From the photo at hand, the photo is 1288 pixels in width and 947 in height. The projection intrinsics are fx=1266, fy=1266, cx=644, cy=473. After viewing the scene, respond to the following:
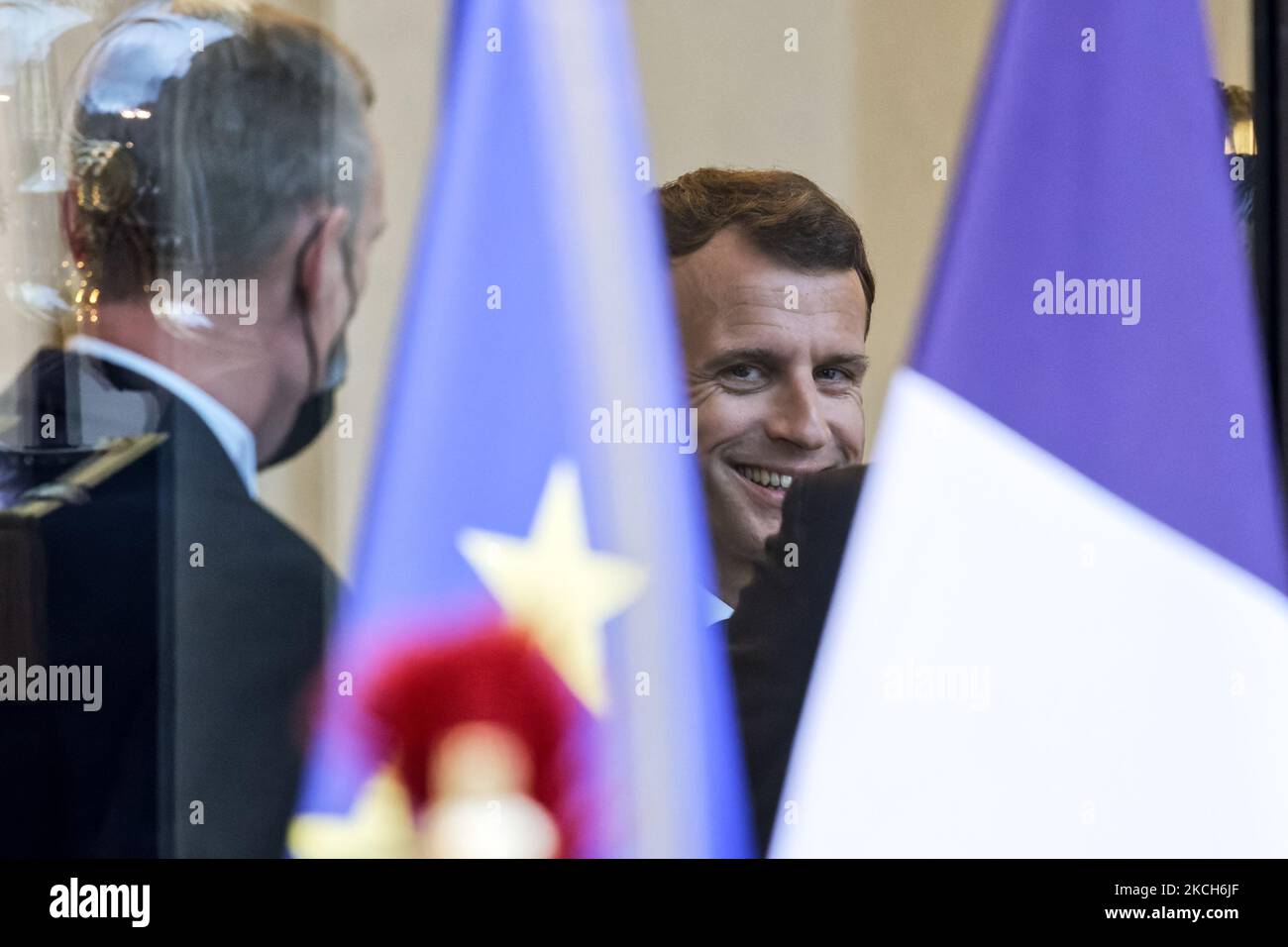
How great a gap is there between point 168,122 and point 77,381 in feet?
1.60

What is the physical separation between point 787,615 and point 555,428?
536 millimetres

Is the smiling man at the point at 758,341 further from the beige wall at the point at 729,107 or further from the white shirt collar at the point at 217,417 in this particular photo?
the white shirt collar at the point at 217,417

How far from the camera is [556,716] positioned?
2.27 metres

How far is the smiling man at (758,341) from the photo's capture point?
2.26 metres

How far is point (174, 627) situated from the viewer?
2277mm

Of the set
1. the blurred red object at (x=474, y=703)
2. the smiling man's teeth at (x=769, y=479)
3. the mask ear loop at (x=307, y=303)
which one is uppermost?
the mask ear loop at (x=307, y=303)

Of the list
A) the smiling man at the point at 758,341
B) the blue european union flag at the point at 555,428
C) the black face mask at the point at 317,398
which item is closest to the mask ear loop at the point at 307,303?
the black face mask at the point at 317,398

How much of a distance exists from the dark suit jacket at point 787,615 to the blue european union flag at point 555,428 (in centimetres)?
5

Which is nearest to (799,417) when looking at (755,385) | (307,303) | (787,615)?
(755,385)

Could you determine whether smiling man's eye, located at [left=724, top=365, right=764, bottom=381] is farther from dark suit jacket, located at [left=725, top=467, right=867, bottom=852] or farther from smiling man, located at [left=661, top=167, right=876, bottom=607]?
dark suit jacket, located at [left=725, top=467, right=867, bottom=852]

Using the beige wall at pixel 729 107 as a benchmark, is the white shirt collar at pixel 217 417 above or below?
below

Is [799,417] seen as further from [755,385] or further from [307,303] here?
[307,303]

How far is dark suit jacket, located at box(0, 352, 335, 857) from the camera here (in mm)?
2266
